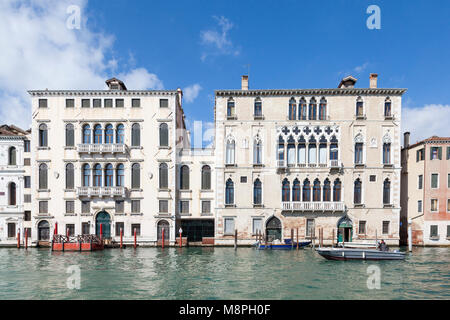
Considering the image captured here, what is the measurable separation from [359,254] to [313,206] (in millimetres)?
6091

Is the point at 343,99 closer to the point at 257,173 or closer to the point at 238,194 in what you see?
the point at 257,173

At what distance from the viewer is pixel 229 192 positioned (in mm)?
25094

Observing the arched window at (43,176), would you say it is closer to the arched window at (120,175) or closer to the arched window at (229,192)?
the arched window at (120,175)

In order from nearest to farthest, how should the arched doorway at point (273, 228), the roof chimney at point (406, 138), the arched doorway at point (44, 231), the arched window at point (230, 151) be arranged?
the arched doorway at point (273, 228) < the arched doorway at point (44, 231) < the arched window at point (230, 151) < the roof chimney at point (406, 138)

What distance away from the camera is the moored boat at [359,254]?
60.7 ft

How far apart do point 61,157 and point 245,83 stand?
56.4 feet

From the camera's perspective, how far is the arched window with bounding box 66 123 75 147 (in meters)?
25.0

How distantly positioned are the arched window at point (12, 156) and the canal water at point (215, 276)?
830 cm

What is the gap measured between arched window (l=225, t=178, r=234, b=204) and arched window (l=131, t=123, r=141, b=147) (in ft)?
27.7

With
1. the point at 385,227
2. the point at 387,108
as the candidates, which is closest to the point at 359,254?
the point at 385,227

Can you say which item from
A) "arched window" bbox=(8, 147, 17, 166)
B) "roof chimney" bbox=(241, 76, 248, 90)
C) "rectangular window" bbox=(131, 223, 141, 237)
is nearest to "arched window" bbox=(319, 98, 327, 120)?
"roof chimney" bbox=(241, 76, 248, 90)

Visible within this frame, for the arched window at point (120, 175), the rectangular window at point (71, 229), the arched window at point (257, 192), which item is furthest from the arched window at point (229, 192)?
the rectangular window at point (71, 229)

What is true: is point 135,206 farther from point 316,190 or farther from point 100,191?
point 316,190

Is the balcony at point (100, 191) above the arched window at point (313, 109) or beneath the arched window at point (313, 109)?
beneath
